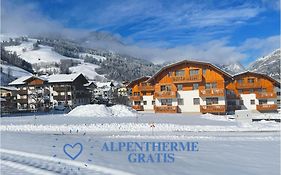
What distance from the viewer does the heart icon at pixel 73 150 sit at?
43.4ft

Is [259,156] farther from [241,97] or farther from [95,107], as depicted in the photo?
[241,97]

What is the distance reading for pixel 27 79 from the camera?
8775 centimetres

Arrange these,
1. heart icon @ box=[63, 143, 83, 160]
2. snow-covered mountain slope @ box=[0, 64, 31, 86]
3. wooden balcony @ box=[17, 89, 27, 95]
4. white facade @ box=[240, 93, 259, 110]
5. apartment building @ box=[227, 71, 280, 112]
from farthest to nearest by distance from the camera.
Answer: snow-covered mountain slope @ box=[0, 64, 31, 86] < wooden balcony @ box=[17, 89, 27, 95] < white facade @ box=[240, 93, 259, 110] < apartment building @ box=[227, 71, 280, 112] < heart icon @ box=[63, 143, 83, 160]

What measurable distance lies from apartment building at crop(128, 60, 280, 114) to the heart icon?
121 feet

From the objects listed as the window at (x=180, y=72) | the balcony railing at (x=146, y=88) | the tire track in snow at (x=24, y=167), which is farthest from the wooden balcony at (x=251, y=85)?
the tire track in snow at (x=24, y=167)

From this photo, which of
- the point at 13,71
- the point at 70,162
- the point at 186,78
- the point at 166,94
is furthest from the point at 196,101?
the point at 13,71

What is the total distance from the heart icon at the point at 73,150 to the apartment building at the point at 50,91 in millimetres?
69335

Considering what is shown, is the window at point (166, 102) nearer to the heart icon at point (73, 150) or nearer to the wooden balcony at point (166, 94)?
the wooden balcony at point (166, 94)

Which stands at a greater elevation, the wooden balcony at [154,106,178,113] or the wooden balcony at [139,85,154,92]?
the wooden balcony at [139,85,154,92]

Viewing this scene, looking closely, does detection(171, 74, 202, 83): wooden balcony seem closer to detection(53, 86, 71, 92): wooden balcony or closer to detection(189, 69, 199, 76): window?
detection(189, 69, 199, 76): window

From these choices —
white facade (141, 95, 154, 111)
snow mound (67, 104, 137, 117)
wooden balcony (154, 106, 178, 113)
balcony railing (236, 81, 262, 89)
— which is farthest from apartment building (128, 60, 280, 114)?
snow mound (67, 104, 137, 117)

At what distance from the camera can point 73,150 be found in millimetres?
14281

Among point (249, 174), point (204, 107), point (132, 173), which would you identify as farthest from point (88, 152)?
point (204, 107)

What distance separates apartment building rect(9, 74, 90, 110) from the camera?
8456 centimetres
